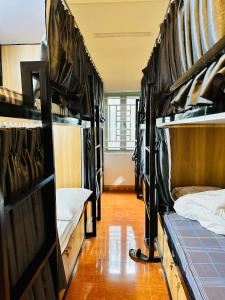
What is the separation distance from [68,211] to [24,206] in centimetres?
98

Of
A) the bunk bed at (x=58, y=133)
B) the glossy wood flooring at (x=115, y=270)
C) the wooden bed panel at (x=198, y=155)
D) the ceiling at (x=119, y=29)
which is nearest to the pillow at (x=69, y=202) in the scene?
the bunk bed at (x=58, y=133)

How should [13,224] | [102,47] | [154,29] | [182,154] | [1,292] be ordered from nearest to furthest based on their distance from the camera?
[1,292]
[13,224]
[182,154]
[154,29]
[102,47]

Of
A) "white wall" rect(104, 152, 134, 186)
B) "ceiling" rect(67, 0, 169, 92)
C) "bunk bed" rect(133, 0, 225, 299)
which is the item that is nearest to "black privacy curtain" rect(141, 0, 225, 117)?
"bunk bed" rect(133, 0, 225, 299)

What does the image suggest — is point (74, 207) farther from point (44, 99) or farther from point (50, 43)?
point (50, 43)

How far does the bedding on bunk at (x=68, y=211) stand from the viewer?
1.70 m

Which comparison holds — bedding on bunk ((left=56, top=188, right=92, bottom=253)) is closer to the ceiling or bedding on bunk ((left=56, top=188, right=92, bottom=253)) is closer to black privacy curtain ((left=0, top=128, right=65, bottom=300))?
black privacy curtain ((left=0, top=128, right=65, bottom=300))

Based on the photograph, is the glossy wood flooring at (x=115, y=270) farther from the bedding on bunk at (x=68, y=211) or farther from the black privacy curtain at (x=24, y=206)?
the black privacy curtain at (x=24, y=206)

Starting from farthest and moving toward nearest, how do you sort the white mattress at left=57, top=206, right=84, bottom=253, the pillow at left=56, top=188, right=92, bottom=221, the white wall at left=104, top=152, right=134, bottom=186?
the white wall at left=104, top=152, right=134, bottom=186 → the pillow at left=56, top=188, right=92, bottom=221 → the white mattress at left=57, top=206, right=84, bottom=253

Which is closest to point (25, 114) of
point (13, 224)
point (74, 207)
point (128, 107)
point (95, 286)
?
point (13, 224)

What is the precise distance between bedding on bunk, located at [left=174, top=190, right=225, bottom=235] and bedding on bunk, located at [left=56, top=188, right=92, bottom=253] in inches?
36.7

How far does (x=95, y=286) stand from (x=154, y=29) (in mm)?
2709

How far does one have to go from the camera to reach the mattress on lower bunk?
0.99m

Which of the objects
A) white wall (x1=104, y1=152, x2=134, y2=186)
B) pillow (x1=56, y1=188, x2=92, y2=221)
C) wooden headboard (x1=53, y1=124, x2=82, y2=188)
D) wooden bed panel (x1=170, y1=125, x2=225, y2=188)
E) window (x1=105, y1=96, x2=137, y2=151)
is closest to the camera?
pillow (x1=56, y1=188, x2=92, y2=221)

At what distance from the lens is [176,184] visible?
2.26 m
